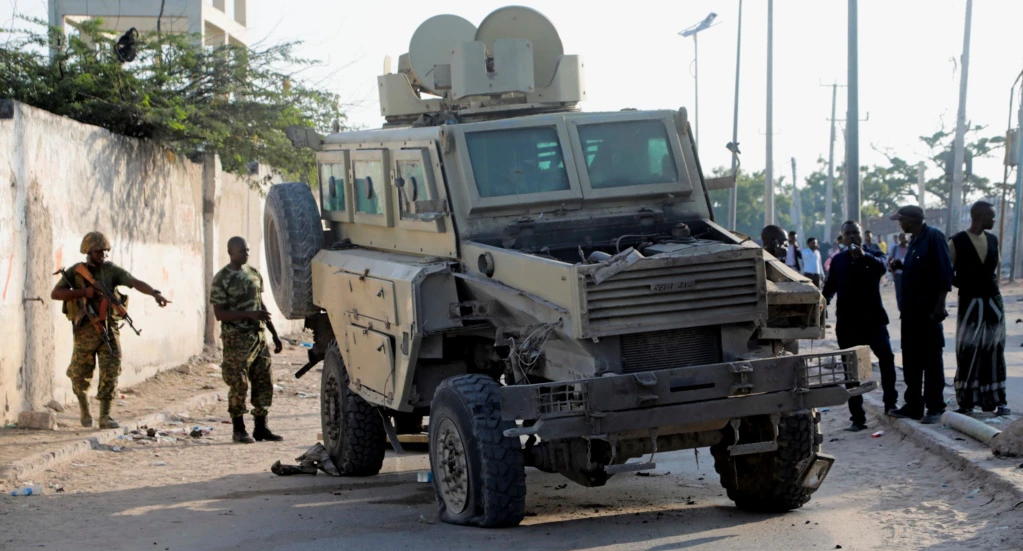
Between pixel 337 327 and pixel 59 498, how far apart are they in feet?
7.23

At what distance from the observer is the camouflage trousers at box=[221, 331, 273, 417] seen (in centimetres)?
1141

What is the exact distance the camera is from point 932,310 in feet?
32.6

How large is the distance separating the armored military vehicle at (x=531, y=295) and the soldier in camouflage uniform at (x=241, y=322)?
705 millimetres

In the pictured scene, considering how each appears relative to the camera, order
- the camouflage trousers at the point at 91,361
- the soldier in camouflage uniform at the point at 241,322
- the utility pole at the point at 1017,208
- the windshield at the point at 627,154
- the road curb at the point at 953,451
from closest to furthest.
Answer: the road curb at the point at 953,451 → the windshield at the point at 627,154 → the soldier in camouflage uniform at the point at 241,322 → the camouflage trousers at the point at 91,361 → the utility pole at the point at 1017,208

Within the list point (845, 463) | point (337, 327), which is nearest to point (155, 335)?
point (337, 327)

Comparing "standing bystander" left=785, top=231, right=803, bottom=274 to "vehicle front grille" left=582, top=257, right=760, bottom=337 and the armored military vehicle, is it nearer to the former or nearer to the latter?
the armored military vehicle

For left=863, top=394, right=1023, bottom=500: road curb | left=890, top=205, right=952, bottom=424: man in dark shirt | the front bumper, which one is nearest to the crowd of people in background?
left=890, top=205, right=952, bottom=424: man in dark shirt

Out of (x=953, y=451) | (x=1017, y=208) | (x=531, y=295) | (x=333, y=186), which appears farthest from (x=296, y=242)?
(x=1017, y=208)

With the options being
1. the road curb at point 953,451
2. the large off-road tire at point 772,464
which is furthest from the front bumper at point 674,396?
the road curb at point 953,451

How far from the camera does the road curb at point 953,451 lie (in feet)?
25.1

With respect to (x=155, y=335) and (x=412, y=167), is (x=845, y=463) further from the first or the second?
(x=155, y=335)

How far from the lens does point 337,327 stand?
9.73 m

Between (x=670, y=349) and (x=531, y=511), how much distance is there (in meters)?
1.51

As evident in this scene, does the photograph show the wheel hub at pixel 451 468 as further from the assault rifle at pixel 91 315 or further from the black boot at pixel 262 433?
the assault rifle at pixel 91 315
